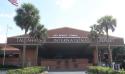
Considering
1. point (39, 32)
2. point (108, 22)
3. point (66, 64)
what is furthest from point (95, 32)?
point (66, 64)

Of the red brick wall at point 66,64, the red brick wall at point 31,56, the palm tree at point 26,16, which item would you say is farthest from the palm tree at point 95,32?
the red brick wall at point 31,56

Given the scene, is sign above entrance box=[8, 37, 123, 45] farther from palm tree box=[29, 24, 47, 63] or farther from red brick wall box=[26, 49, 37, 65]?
red brick wall box=[26, 49, 37, 65]

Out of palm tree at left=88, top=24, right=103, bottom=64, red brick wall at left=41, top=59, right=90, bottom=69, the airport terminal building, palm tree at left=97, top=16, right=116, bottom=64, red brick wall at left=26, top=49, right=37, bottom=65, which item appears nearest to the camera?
palm tree at left=97, top=16, right=116, bottom=64

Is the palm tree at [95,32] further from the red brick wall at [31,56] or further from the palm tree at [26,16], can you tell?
the red brick wall at [31,56]

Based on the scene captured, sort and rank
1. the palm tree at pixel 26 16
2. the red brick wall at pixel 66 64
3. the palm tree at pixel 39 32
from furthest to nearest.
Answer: the red brick wall at pixel 66 64 < the palm tree at pixel 39 32 < the palm tree at pixel 26 16

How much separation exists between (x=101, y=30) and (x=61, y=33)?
11.3 metres

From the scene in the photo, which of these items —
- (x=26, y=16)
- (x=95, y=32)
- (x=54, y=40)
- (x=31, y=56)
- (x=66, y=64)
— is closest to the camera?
(x=26, y=16)

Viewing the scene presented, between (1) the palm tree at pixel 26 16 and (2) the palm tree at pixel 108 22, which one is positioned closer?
(1) the palm tree at pixel 26 16

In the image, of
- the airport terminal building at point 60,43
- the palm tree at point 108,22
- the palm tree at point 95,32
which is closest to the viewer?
the palm tree at point 108,22

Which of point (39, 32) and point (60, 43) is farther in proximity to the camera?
point (60, 43)

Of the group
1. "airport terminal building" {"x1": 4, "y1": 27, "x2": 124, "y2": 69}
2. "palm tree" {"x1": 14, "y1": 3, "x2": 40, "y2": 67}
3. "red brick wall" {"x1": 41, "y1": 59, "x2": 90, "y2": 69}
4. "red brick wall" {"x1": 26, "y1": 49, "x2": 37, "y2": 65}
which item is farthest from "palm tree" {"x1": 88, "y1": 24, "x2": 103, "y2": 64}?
"red brick wall" {"x1": 26, "y1": 49, "x2": 37, "y2": 65}

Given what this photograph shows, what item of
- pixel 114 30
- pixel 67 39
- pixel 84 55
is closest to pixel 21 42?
pixel 67 39

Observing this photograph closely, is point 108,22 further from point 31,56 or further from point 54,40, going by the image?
point 31,56

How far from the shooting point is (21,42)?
204ft
